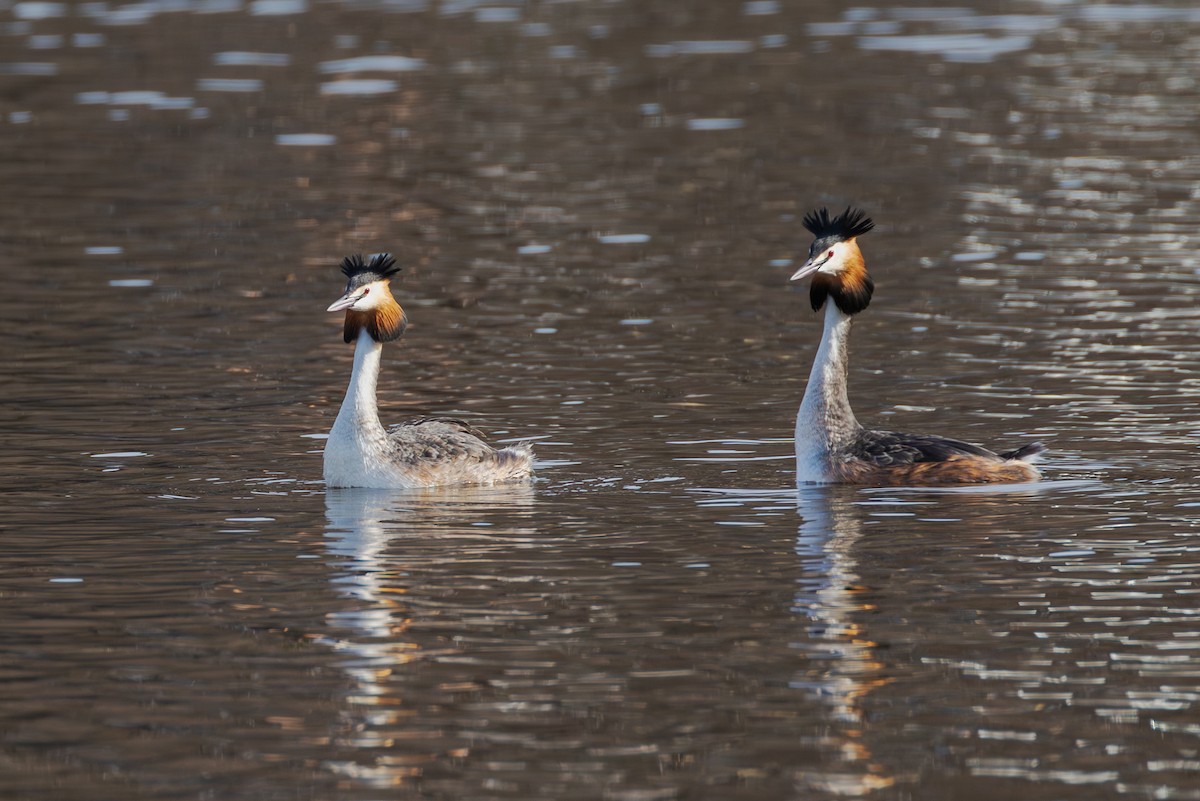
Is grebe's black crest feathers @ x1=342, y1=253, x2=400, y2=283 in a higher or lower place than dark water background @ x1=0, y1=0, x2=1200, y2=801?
higher

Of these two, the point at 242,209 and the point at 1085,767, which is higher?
the point at 242,209

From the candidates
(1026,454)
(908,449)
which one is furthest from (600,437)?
(1026,454)

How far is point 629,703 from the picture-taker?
11.1 metres

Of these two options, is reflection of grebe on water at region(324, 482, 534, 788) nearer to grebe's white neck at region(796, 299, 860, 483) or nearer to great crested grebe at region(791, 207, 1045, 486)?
grebe's white neck at region(796, 299, 860, 483)

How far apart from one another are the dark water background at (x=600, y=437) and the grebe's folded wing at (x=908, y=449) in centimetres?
40

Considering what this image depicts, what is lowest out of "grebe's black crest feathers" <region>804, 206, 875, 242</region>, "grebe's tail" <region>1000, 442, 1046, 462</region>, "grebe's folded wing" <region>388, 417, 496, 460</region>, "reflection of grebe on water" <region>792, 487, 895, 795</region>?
"reflection of grebe on water" <region>792, 487, 895, 795</region>

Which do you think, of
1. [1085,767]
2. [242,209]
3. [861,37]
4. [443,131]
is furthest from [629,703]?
[861,37]

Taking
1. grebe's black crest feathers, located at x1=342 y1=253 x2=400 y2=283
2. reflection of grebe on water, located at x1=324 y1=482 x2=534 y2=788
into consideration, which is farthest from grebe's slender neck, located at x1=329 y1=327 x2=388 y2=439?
grebe's black crest feathers, located at x1=342 y1=253 x2=400 y2=283

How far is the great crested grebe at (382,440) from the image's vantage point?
Answer: 55.1ft

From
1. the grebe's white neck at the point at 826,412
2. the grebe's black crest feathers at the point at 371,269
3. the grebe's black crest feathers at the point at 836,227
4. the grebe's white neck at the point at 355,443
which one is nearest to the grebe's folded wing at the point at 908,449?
the grebe's white neck at the point at 826,412

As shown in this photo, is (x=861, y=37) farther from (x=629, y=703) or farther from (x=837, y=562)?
(x=629, y=703)

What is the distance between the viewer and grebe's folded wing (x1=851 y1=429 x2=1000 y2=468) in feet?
53.3

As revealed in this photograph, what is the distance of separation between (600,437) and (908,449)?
286 centimetres

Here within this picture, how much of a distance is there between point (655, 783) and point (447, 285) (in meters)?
16.3
